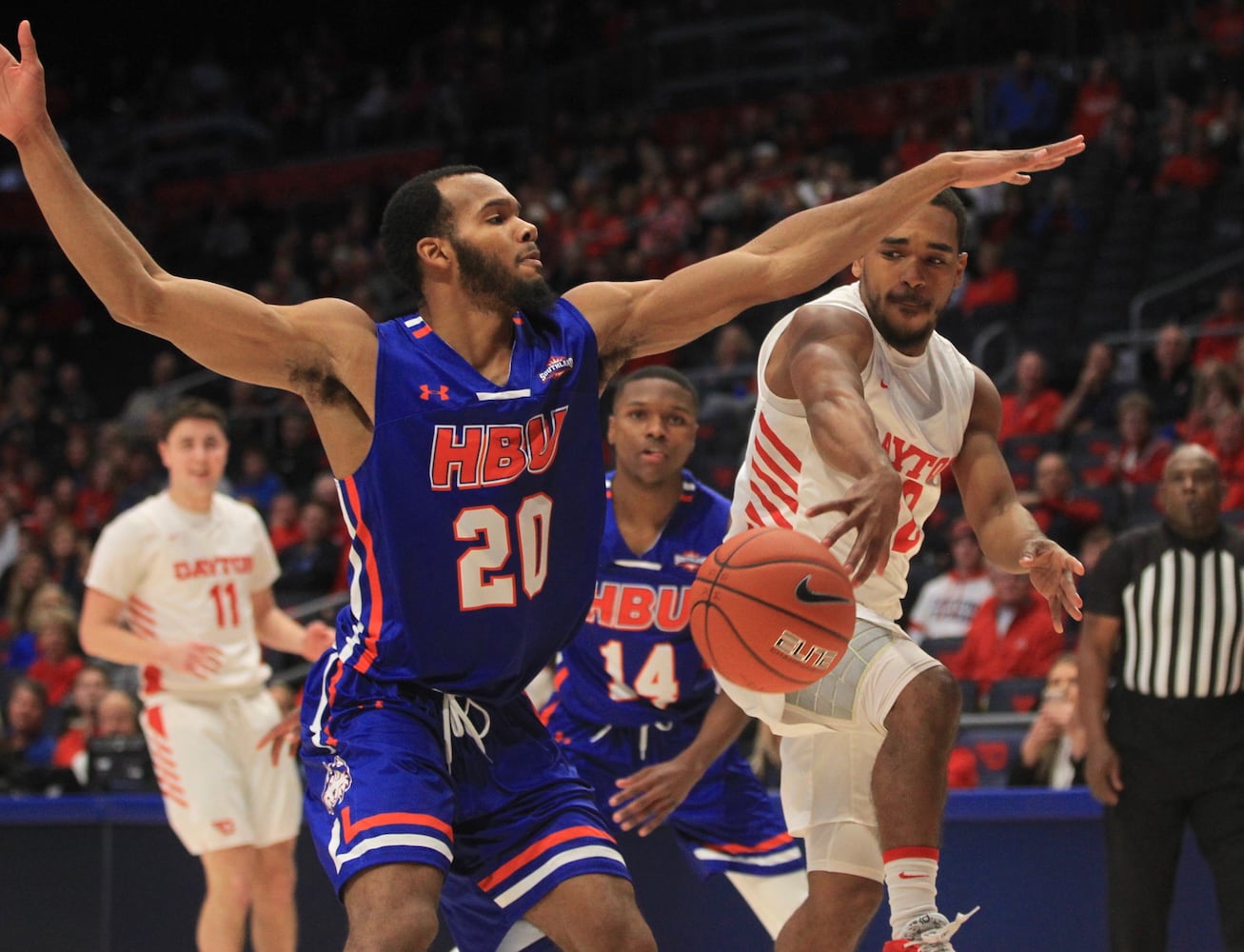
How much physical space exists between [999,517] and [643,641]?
1.65 meters

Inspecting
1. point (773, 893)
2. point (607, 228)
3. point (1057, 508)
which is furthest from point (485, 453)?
point (607, 228)

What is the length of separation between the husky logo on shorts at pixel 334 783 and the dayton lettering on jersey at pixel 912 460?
1663mm

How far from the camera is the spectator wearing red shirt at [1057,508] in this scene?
9.09 metres

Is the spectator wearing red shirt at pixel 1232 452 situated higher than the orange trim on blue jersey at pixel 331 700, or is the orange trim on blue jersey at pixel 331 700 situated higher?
the spectator wearing red shirt at pixel 1232 452

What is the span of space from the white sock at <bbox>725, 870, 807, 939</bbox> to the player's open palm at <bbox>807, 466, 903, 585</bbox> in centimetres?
232

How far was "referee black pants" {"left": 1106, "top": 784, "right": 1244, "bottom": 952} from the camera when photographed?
18.9ft

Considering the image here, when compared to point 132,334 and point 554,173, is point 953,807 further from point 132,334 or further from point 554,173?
point 132,334

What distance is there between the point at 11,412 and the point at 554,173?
6654 mm

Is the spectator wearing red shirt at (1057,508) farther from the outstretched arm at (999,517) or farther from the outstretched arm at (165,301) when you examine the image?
the outstretched arm at (165,301)

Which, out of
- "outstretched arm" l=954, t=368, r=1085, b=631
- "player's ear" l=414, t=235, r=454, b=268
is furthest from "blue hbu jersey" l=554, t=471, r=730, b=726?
"player's ear" l=414, t=235, r=454, b=268

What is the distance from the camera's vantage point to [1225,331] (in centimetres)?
1107

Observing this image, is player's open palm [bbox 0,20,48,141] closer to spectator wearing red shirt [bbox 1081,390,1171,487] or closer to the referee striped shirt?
the referee striped shirt

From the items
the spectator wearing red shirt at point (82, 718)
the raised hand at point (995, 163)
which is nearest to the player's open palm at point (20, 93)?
the raised hand at point (995, 163)

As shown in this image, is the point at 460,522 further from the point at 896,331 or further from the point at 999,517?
the point at 999,517
